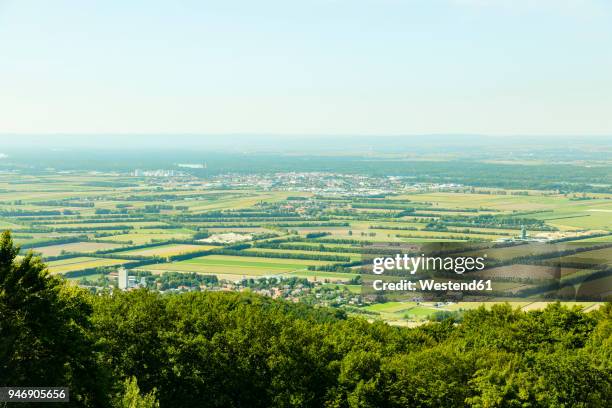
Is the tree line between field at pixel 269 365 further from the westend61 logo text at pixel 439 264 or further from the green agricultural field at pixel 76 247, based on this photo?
the green agricultural field at pixel 76 247

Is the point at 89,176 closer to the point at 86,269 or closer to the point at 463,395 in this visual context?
the point at 86,269

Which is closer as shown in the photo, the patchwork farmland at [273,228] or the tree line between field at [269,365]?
the tree line between field at [269,365]

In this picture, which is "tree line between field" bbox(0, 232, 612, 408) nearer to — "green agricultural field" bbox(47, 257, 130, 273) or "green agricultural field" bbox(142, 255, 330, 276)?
"green agricultural field" bbox(142, 255, 330, 276)

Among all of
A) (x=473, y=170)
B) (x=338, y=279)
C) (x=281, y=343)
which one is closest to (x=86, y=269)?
(x=338, y=279)

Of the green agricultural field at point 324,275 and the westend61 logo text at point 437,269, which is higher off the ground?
the westend61 logo text at point 437,269

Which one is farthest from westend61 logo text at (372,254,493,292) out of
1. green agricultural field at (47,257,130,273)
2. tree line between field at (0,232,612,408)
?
green agricultural field at (47,257,130,273)

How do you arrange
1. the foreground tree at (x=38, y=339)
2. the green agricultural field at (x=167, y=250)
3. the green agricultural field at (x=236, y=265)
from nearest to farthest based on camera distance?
1. the foreground tree at (x=38, y=339)
2. the green agricultural field at (x=236, y=265)
3. the green agricultural field at (x=167, y=250)

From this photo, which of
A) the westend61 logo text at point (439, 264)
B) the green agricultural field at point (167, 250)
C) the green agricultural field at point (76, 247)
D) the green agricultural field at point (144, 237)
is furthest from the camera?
the green agricultural field at point (144, 237)

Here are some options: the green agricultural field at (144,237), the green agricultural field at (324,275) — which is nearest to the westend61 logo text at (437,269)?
the green agricultural field at (324,275)
